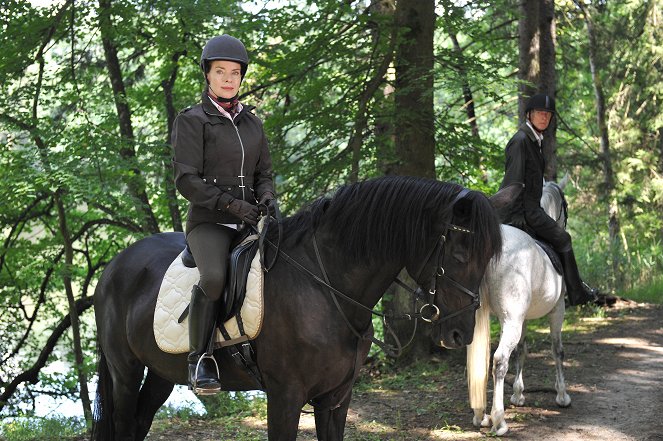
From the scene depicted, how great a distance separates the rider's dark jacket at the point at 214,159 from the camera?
3.78 meters

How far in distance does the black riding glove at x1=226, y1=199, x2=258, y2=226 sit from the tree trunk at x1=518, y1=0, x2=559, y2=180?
7634mm

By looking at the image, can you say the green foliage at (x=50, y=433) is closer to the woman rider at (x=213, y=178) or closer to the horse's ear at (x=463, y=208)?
the woman rider at (x=213, y=178)

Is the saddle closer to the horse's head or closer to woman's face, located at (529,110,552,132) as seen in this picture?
the horse's head

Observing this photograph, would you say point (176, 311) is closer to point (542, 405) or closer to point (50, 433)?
point (50, 433)

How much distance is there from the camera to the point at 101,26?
977 centimetres

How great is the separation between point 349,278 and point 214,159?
94cm

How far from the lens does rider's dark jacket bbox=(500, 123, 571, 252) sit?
667 cm

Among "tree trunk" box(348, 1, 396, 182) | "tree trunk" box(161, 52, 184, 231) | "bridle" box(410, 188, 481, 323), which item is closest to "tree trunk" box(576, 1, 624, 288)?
"tree trunk" box(348, 1, 396, 182)

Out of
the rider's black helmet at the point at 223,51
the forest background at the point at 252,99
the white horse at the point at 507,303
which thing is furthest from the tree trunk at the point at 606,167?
the rider's black helmet at the point at 223,51

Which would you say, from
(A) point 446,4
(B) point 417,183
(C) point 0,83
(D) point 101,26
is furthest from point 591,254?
(B) point 417,183

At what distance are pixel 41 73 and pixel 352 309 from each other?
25.6 feet

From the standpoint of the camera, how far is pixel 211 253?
3.78 meters

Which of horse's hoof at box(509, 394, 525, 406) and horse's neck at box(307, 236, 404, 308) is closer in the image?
horse's neck at box(307, 236, 404, 308)

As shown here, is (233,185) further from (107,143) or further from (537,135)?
(107,143)
